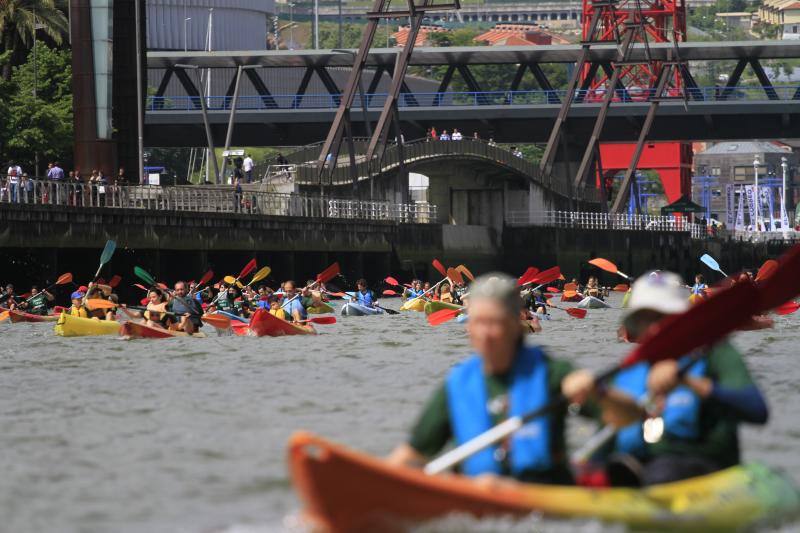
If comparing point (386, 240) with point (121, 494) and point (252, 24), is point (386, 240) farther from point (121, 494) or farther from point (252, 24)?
point (252, 24)

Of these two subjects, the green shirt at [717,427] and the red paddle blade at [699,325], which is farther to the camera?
the green shirt at [717,427]

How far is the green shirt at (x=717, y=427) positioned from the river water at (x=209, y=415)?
0.90 m

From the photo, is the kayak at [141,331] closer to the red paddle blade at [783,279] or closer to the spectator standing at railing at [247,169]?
the red paddle blade at [783,279]

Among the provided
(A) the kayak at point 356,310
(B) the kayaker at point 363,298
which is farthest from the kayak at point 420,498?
(B) the kayaker at point 363,298

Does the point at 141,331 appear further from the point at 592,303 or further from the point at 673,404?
the point at 592,303

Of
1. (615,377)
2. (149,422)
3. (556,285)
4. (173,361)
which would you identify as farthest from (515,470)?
(556,285)

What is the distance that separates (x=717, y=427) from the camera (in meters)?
11.5

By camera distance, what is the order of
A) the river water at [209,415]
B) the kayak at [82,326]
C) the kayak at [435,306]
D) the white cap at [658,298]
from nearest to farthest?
the white cap at [658,298] < the river water at [209,415] < the kayak at [82,326] < the kayak at [435,306]

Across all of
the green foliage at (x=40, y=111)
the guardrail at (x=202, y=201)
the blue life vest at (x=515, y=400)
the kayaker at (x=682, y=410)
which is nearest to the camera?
the blue life vest at (x=515, y=400)

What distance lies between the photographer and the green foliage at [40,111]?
6681 centimetres

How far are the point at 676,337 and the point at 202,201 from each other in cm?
4920

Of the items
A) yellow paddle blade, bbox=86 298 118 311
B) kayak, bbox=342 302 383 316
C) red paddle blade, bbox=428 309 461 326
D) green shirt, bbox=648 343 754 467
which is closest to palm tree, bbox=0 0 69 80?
kayak, bbox=342 302 383 316

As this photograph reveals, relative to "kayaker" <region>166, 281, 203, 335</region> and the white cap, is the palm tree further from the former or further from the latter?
the white cap

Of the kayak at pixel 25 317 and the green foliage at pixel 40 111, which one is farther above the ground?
the green foliage at pixel 40 111
